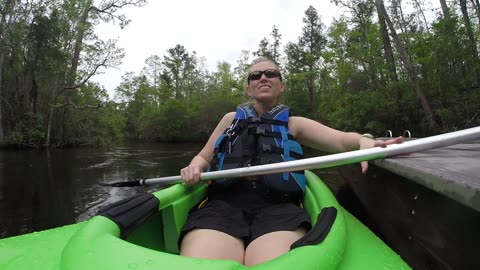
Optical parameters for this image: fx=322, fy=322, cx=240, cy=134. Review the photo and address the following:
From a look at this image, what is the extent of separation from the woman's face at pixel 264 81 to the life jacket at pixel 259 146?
91mm

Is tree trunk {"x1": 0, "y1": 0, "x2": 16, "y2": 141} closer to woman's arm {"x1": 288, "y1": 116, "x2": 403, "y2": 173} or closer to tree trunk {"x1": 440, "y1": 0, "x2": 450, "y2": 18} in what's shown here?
woman's arm {"x1": 288, "y1": 116, "x2": 403, "y2": 173}

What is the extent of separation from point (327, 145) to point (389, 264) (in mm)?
593

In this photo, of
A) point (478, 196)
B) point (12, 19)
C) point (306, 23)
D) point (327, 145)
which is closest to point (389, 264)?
point (478, 196)

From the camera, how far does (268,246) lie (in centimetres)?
110

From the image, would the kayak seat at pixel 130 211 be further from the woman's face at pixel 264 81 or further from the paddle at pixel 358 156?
the woman's face at pixel 264 81

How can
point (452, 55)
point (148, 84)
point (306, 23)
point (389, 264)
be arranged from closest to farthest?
point (389, 264) < point (452, 55) < point (306, 23) < point (148, 84)

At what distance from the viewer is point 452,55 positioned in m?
9.45

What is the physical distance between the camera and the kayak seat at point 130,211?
1.18 metres

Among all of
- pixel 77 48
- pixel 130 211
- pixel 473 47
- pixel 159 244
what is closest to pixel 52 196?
pixel 159 244

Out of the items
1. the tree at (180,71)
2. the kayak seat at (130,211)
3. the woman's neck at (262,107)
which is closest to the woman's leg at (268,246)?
the kayak seat at (130,211)

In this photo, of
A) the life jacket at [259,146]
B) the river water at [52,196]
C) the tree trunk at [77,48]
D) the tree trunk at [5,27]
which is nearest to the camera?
the life jacket at [259,146]

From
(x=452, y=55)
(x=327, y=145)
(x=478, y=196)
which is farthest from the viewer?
(x=452, y=55)

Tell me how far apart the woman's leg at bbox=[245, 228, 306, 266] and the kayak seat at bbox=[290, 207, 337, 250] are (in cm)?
13

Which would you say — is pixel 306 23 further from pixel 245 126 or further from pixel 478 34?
pixel 245 126
